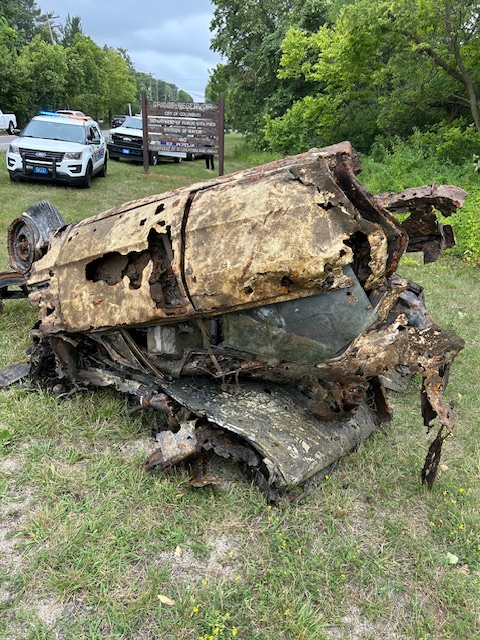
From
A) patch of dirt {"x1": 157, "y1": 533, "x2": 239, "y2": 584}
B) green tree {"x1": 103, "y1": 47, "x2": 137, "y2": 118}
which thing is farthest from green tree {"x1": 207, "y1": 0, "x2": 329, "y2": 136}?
green tree {"x1": 103, "y1": 47, "x2": 137, "y2": 118}

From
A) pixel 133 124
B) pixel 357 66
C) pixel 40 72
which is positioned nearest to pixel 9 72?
pixel 40 72

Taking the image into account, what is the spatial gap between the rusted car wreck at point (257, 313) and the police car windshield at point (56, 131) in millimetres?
9516

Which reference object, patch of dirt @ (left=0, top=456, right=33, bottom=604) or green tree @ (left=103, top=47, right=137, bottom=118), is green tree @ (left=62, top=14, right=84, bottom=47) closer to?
green tree @ (left=103, top=47, right=137, bottom=118)

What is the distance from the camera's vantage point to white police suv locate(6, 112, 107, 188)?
1135 cm

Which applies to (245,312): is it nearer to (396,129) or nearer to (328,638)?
(328,638)

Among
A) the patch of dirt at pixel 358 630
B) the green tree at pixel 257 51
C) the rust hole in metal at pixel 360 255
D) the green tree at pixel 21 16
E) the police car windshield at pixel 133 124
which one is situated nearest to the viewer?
the patch of dirt at pixel 358 630

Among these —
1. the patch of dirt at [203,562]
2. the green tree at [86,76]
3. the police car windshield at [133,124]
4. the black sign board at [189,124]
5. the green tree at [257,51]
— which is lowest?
the patch of dirt at [203,562]

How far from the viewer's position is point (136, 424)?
3572 mm

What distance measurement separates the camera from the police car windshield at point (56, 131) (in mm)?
11814

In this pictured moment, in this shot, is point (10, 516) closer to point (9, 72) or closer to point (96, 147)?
point (96, 147)

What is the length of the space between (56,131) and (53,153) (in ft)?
3.28

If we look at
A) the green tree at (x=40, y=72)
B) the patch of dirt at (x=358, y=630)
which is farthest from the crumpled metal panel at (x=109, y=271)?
the green tree at (x=40, y=72)

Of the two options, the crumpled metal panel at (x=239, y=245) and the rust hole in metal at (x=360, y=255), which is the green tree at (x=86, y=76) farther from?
the rust hole in metal at (x=360, y=255)

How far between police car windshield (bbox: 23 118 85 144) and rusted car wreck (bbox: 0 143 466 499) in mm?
9516
